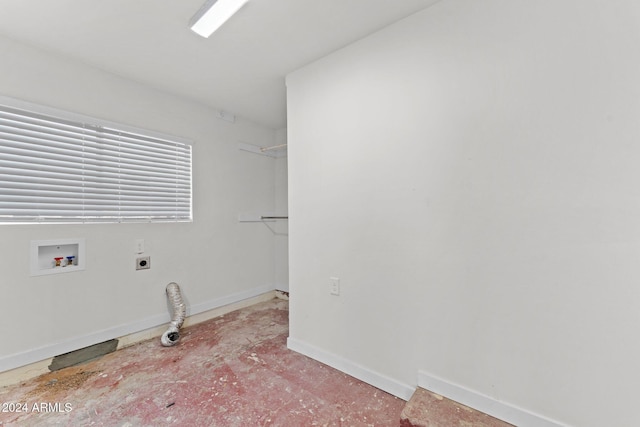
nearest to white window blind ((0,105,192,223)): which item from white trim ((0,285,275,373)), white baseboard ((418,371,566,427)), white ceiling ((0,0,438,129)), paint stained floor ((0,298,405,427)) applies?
white ceiling ((0,0,438,129))

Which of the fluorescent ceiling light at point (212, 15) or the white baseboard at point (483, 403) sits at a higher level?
the fluorescent ceiling light at point (212, 15)

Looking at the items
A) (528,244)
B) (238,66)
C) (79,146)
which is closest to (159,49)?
(238,66)

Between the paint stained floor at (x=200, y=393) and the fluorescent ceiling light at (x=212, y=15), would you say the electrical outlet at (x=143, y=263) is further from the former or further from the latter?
the fluorescent ceiling light at (x=212, y=15)

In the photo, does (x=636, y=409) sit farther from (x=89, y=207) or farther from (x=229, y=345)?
(x=89, y=207)

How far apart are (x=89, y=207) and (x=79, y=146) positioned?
0.50 m

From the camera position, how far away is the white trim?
1.81 metres

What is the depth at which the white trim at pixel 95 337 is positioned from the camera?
1.81 m

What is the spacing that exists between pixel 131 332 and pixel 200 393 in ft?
3.81

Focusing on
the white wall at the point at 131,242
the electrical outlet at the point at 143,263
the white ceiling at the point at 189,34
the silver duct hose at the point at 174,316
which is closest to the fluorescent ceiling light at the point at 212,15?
the white ceiling at the point at 189,34

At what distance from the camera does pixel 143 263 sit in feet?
8.13

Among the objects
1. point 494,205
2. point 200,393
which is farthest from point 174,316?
point 494,205

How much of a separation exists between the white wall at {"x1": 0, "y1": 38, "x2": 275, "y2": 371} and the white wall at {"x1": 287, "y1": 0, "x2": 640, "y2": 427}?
1657 mm

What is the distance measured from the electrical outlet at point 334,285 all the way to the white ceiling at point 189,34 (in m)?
1.77

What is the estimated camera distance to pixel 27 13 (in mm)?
1580
